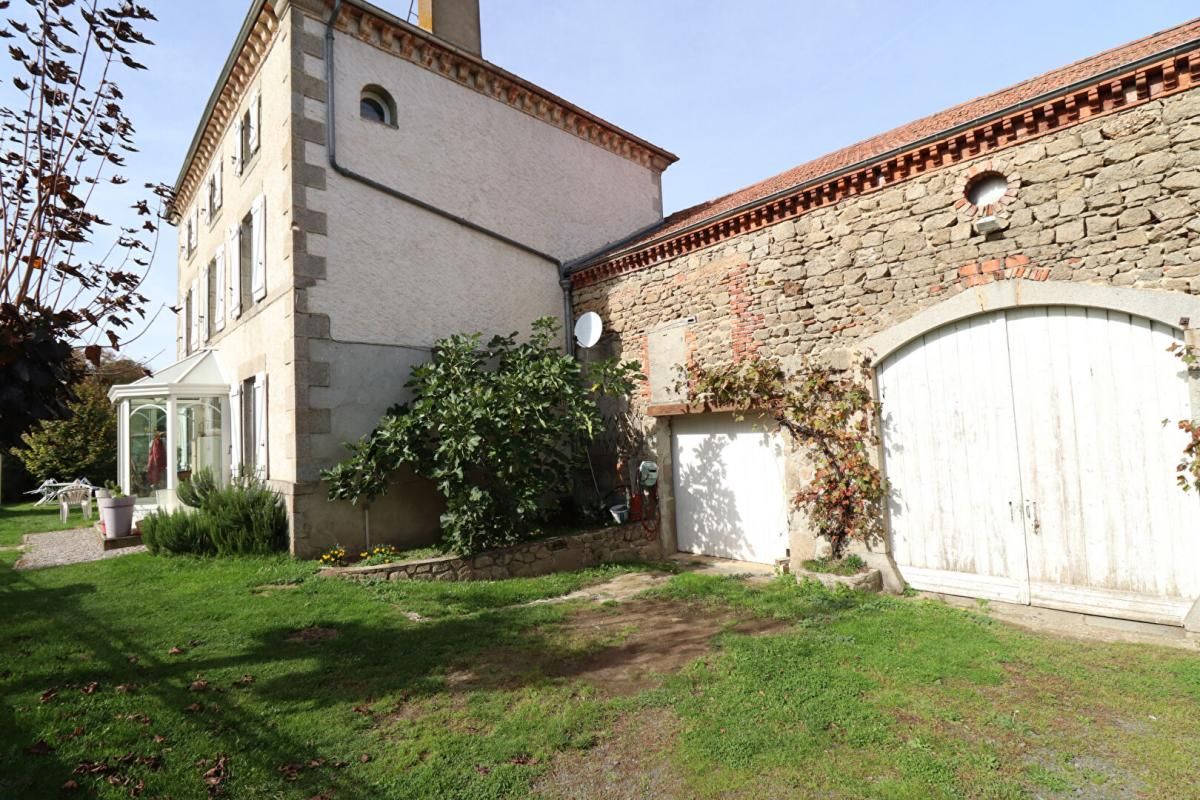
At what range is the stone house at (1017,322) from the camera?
5.29 metres

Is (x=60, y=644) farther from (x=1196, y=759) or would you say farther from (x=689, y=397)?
(x=1196, y=759)

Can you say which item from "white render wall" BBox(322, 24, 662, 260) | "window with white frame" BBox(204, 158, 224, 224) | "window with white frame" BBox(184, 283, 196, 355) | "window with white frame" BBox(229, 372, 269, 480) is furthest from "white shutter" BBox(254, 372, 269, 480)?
"window with white frame" BBox(184, 283, 196, 355)

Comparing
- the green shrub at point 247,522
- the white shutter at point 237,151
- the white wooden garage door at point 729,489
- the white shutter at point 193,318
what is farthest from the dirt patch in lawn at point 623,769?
the white shutter at point 193,318

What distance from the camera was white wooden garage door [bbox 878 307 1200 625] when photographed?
5320 millimetres

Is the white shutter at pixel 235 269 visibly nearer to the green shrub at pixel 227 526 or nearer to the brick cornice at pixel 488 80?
the green shrub at pixel 227 526

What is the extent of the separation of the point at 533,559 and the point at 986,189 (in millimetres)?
6669

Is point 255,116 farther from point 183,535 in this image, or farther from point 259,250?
point 183,535

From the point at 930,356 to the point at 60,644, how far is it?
8.41 meters

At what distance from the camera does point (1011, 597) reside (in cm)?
612

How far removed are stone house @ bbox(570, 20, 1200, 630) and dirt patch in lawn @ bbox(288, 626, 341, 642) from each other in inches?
207

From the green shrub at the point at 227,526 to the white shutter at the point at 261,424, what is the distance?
557 mm

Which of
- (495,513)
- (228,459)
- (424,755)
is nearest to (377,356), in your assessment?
(495,513)

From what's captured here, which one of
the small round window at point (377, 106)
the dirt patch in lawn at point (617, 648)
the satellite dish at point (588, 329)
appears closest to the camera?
the dirt patch in lawn at point (617, 648)

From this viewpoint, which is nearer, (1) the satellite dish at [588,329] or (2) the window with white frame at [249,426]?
(2) the window with white frame at [249,426]
